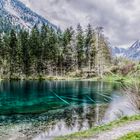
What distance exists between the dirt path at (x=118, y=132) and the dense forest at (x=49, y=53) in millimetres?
105931

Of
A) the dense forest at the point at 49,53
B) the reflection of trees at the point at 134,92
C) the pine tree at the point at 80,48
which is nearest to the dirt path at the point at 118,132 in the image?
the reflection of trees at the point at 134,92

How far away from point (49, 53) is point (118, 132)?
116356mm

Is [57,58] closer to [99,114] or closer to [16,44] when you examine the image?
[16,44]

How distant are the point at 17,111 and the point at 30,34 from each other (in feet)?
335

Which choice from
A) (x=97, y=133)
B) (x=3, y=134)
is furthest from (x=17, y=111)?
(x=97, y=133)

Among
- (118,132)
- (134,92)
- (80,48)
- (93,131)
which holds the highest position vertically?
(80,48)

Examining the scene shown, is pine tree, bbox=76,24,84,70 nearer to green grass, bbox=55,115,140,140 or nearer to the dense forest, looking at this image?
the dense forest

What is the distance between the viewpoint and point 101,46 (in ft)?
450

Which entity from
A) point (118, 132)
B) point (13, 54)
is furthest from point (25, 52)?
point (118, 132)

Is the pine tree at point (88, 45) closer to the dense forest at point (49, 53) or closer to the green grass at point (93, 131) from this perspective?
the dense forest at point (49, 53)

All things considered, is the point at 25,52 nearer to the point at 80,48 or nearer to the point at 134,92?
the point at 80,48

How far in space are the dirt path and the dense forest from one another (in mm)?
105931

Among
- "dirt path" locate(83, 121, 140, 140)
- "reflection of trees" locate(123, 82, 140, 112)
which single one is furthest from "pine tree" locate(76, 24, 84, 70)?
"dirt path" locate(83, 121, 140, 140)

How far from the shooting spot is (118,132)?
20.0 metres
